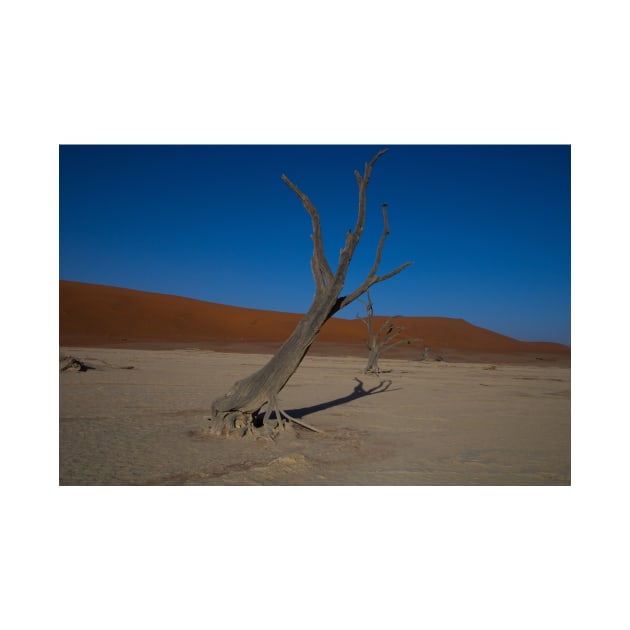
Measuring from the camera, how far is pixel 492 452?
22.0ft

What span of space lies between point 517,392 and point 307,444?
9474mm

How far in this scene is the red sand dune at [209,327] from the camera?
46031 mm

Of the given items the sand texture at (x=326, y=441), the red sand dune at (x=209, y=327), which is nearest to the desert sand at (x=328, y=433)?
the sand texture at (x=326, y=441)

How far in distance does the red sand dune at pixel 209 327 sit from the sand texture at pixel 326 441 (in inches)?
1059

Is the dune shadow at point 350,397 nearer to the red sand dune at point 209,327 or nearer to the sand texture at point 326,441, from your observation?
the sand texture at point 326,441

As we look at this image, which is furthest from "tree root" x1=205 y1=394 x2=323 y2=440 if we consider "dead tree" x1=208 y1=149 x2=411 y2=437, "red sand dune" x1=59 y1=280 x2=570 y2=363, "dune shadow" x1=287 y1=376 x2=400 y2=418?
"red sand dune" x1=59 y1=280 x2=570 y2=363

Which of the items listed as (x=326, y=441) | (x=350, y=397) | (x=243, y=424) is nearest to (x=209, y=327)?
(x=350, y=397)

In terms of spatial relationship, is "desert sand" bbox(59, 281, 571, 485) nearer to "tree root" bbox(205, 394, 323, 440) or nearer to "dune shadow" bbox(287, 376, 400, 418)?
"dune shadow" bbox(287, 376, 400, 418)

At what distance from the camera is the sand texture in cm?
540

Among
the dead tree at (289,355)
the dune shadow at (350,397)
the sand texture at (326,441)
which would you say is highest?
the dead tree at (289,355)

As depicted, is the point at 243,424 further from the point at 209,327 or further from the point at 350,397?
the point at 209,327

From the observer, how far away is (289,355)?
732 centimetres
